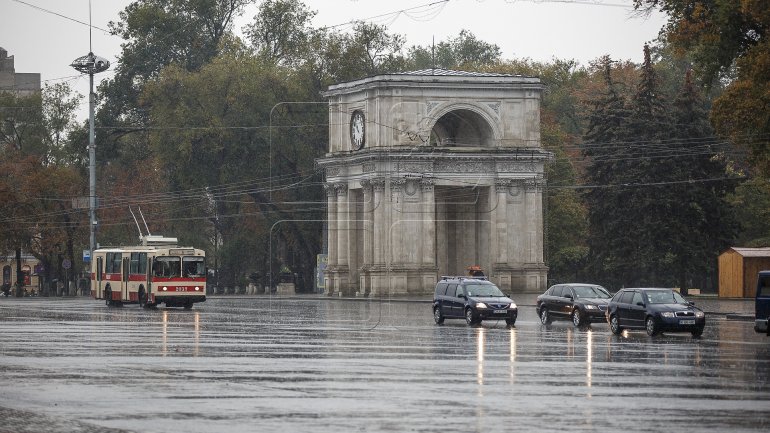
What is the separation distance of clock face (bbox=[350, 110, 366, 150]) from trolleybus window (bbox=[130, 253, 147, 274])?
60.8 feet

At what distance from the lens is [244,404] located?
66.2ft

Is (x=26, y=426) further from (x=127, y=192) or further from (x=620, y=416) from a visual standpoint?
(x=127, y=192)

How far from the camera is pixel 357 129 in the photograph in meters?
82.1

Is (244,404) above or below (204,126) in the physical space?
below

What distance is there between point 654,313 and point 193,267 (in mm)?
28309

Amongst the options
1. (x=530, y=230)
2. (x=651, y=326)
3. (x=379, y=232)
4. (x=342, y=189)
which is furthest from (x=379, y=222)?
(x=651, y=326)

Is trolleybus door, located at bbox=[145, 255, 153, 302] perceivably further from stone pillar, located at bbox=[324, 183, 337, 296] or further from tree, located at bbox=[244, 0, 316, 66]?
tree, located at bbox=[244, 0, 316, 66]

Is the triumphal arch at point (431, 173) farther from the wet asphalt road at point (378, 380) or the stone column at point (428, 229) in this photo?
the wet asphalt road at point (378, 380)

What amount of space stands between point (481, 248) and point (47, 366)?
56.9m

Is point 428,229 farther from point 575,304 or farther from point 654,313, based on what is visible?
point 654,313

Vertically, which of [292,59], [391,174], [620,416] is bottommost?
[620,416]

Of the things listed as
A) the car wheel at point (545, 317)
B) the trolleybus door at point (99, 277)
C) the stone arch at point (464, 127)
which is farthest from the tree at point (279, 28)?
the car wheel at point (545, 317)

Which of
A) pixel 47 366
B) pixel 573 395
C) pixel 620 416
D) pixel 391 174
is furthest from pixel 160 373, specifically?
pixel 391 174

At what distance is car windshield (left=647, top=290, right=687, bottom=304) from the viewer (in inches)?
1622
